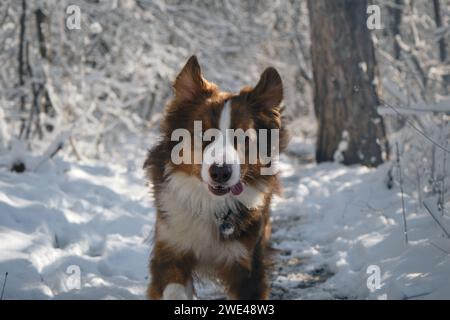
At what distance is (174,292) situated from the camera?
3.31m

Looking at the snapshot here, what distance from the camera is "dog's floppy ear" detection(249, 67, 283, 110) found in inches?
153

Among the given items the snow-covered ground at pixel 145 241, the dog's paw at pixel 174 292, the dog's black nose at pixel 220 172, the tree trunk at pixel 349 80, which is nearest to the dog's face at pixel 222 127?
the dog's black nose at pixel 220 172

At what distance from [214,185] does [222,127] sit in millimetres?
476

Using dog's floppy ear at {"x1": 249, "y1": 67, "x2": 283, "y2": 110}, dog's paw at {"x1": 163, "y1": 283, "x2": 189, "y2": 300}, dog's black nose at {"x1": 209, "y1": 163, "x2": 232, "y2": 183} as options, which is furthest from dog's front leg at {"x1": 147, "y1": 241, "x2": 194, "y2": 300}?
dog's floppy ear at {"x1": 249, "y1": 67, "x2": 283, "y2": 110}

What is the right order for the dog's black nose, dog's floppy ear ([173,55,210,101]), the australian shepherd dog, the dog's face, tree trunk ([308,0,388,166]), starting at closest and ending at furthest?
the dog's black nose, the dog's face, the australian shepherd dog, dog's floppy ear ([173,55,210,101]), tree trunk ([308,0,388,166])

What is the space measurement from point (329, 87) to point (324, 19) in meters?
1.21

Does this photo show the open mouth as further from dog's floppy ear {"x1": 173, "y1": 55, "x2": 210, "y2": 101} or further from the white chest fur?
dog's floppy ear {"x1": 173, "y1": 55, "x2": 210, "y2": 101}

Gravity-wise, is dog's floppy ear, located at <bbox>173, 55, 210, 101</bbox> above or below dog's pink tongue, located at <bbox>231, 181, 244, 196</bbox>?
above

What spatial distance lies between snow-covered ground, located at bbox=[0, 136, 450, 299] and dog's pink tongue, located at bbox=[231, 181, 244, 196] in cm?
91

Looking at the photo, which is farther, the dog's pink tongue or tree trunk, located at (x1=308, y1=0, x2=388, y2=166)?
tree trunk, located at (x1=308, y1=0, x2=388, y2=166)

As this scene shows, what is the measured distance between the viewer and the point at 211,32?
13.6 metres

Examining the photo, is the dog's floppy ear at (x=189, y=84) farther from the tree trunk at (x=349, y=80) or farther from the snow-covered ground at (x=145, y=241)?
the tree trunk at (x=349, y=80)
